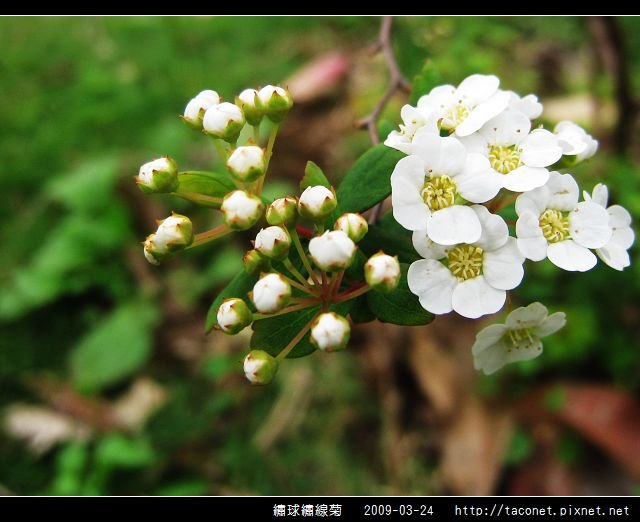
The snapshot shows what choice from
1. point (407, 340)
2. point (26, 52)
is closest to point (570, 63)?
point (407, 340)

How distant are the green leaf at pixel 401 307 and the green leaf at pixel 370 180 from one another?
0.13m

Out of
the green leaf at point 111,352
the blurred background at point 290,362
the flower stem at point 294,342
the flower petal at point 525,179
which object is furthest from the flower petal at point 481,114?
the green leaf at point 111,352

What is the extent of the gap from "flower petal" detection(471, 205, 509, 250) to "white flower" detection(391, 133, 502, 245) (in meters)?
0.02

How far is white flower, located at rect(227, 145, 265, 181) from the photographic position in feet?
3.49

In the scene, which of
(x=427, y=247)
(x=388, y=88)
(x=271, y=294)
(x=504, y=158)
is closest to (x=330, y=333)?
(x=271, y=294)

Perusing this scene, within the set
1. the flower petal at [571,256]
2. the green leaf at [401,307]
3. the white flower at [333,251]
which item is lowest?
the green leaf at [401,307]

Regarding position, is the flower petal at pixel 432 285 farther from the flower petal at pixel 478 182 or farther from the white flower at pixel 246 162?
the white flower at pixel 246 162

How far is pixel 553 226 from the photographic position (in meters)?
1.12

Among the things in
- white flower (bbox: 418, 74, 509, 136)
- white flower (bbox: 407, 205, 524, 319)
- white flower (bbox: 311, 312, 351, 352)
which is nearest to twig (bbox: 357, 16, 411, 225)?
white flower (bbox: 418, 74, 509, 136)

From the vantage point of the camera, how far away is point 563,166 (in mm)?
1229

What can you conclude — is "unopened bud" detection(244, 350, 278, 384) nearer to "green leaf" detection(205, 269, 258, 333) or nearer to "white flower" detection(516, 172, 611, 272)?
"green leaf" detection(205, 269, 258, 333)

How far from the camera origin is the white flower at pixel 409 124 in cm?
110

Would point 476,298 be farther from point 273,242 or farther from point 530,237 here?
point 273,242

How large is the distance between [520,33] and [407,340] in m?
1.93
